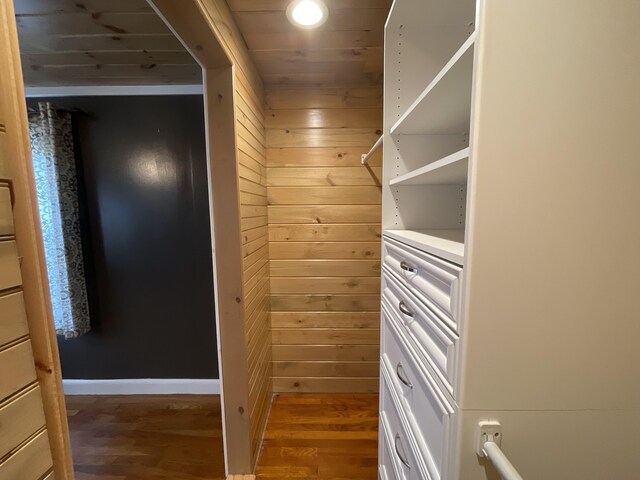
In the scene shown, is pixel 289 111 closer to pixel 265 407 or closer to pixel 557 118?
pixel 557 118

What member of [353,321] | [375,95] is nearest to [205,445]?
[353,321]

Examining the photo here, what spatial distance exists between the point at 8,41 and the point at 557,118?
34.0 inches

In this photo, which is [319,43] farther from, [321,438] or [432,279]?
[321,438]

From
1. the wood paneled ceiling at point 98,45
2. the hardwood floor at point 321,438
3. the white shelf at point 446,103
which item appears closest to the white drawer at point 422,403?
the white shelf at point 446,103

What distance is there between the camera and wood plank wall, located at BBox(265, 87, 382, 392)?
76.2 inches

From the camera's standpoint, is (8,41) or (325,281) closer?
(8,41)

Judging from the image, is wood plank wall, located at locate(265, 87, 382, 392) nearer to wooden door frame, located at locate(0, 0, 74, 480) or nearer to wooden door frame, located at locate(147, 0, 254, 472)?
wooden door frame, located at locate(147, 0, 254, 472)

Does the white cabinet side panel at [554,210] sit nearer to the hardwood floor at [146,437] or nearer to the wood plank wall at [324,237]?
the wood plank wall at [324,237]

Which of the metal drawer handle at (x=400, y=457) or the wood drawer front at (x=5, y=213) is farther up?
the wood drawer front at (x=5, y=213)

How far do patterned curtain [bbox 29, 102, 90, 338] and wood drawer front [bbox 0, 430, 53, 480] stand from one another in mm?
1886

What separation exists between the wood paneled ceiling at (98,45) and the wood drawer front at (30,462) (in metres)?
1.53

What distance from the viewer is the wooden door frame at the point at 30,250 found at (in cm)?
41

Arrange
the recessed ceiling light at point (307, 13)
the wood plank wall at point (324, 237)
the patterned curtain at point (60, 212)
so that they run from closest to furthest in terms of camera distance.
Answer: the recessed ceiling light at point (307, 13), the patterned curtain at point (60, 212), the wood plank wall at point (324, 237)

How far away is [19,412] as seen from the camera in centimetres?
41
